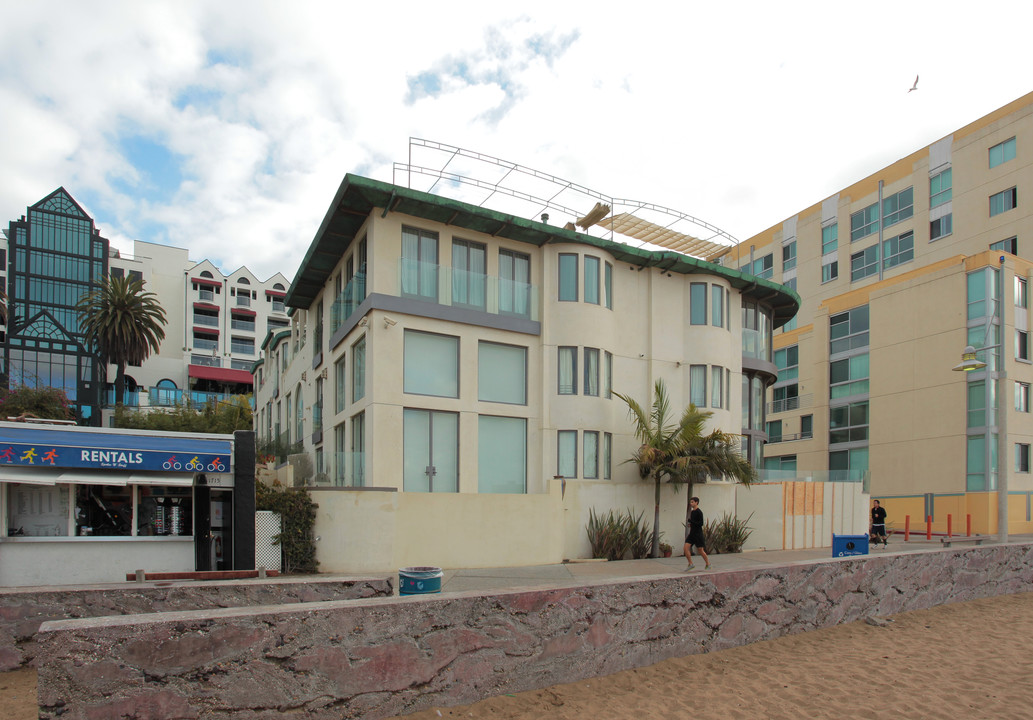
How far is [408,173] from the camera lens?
1912 cm

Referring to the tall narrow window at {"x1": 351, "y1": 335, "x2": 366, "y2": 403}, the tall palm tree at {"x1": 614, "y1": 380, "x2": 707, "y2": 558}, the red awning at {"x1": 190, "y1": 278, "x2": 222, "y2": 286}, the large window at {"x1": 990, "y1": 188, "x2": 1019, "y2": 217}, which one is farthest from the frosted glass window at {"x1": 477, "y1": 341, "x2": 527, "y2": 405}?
the red awning at {"x1": 190, "y1": 278, "x2": 222, "y2": 286}

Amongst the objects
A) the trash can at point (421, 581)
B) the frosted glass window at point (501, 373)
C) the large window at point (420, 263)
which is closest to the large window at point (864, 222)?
the frosted glass window at point (501, 373)

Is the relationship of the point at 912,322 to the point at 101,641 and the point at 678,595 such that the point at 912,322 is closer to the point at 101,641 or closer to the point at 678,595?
the point at 678,595

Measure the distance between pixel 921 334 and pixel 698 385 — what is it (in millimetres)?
18036

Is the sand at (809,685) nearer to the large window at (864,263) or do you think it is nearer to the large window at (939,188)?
the large window at (939,188)

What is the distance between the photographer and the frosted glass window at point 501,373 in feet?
66.0

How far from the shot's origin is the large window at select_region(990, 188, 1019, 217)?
3856cm

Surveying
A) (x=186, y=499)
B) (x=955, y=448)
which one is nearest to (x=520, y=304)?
(x=186, y=499)

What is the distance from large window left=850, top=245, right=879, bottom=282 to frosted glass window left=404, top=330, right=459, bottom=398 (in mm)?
36466

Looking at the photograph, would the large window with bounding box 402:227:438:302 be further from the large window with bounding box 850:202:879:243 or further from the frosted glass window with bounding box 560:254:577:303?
the large window with bounding box 850:202:879:243

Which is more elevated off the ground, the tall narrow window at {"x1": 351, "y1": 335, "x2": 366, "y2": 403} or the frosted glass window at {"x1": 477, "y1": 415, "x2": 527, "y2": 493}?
the tall narrow window at {"x1": 351, "y1": 335, "x2": 366, "y2": 403}

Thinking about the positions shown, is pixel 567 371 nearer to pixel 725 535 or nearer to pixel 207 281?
pixel 725 535

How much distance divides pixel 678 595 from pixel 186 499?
1151 centimetres

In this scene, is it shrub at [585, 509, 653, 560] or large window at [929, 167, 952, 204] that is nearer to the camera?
shrub at [585, 509, 653, 560]
